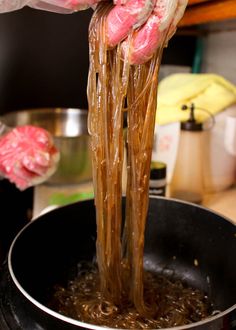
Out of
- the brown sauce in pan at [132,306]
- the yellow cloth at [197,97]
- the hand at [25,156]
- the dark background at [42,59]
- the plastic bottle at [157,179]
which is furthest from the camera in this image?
the dark background at [42,59]

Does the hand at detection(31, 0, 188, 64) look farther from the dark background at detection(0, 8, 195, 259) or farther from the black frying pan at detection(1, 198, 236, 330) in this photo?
the dark background at detection(0, 8, 195, 259)

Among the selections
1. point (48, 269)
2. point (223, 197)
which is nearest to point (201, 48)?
point (223, 197)

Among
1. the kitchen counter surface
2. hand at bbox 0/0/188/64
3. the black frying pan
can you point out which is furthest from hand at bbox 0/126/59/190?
the kitchen counter surface

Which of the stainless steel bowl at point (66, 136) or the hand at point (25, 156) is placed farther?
the stainless steel bowl at point (66, 136)

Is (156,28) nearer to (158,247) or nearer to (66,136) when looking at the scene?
(158,247)

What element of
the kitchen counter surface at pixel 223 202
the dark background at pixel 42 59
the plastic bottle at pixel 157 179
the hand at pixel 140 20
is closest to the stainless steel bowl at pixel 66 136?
the dark background at pixel 42 59

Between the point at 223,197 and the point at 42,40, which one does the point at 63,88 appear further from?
the point at 223,197

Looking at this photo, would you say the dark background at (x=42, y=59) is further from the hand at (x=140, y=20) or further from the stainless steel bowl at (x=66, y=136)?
the hand at (x=140, y=20)
